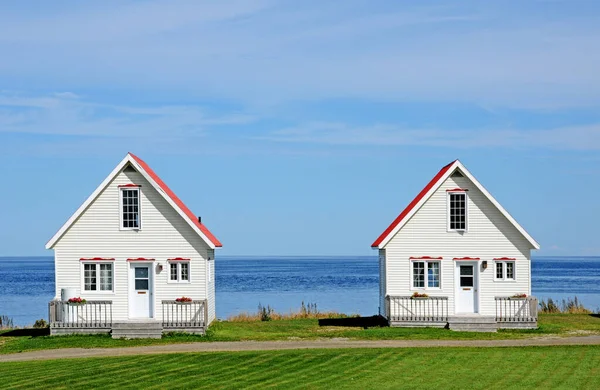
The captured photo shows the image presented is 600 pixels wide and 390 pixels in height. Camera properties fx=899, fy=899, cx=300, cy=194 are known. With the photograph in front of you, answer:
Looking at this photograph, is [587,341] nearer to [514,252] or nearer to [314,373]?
[514,252]

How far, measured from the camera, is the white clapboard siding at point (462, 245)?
4072cm

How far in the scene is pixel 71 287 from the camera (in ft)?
130

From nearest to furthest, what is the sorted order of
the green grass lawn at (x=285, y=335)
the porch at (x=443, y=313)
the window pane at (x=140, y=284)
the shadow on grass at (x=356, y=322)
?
the green grass lawn at (x=285, y=335) < the porch at (x=443, y=313) < the window pane at (x=140, y=284) < the shadow on grass at (x=356, y=322)

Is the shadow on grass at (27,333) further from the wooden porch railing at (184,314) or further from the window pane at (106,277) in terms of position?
the wooden porch railing at (184,314)

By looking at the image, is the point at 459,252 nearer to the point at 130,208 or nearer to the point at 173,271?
the point at 173,271

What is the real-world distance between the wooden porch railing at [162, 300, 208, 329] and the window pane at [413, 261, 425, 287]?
963 centimetres

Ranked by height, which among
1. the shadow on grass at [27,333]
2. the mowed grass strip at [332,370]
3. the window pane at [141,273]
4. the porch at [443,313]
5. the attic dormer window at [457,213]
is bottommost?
the shadow on grass at [27,333]

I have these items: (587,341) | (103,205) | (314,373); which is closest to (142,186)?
(103,205)

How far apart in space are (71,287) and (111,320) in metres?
2.41

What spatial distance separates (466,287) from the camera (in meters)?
41.0

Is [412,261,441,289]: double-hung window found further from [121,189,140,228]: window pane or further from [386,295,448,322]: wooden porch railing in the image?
[121,189,140,228]: window pane

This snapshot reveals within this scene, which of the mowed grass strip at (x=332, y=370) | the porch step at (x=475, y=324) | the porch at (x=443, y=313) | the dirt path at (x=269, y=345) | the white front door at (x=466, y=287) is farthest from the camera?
the white front door at (x=466, y=287)

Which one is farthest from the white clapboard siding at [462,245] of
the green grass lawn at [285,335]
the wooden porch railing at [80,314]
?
the wooden porch railing at [80,314]

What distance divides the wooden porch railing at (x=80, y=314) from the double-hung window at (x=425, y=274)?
13659mm
